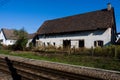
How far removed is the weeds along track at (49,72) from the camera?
4.92 metres

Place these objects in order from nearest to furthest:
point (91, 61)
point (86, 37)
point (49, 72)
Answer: point (49, 72), point (91, 61), point (86, 37)

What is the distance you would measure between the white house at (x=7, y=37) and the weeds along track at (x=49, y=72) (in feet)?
163

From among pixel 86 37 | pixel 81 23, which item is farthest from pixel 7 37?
pixel 86 37

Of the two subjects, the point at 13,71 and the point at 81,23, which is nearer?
the point at 13,71

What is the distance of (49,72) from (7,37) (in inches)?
2116

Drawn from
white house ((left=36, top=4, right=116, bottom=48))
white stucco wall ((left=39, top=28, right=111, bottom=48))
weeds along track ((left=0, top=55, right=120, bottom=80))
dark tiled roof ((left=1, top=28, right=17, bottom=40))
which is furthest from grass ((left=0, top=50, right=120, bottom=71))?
dark tiled roof ((left=1, top=28, right=17, bottom=40))

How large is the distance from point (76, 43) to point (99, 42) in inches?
177

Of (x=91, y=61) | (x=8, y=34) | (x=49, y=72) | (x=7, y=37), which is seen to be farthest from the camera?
(x=8, y=34)

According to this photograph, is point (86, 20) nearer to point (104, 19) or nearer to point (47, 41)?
point (104, 19)

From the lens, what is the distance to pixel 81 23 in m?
31.0

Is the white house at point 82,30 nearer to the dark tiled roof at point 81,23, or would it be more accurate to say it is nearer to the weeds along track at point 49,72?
the dark tiled roof at point 81,23

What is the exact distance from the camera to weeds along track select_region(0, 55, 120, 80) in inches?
194

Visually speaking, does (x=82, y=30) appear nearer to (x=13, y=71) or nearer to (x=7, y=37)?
(x=13, y=71)

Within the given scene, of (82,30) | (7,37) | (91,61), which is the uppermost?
(7,37)
